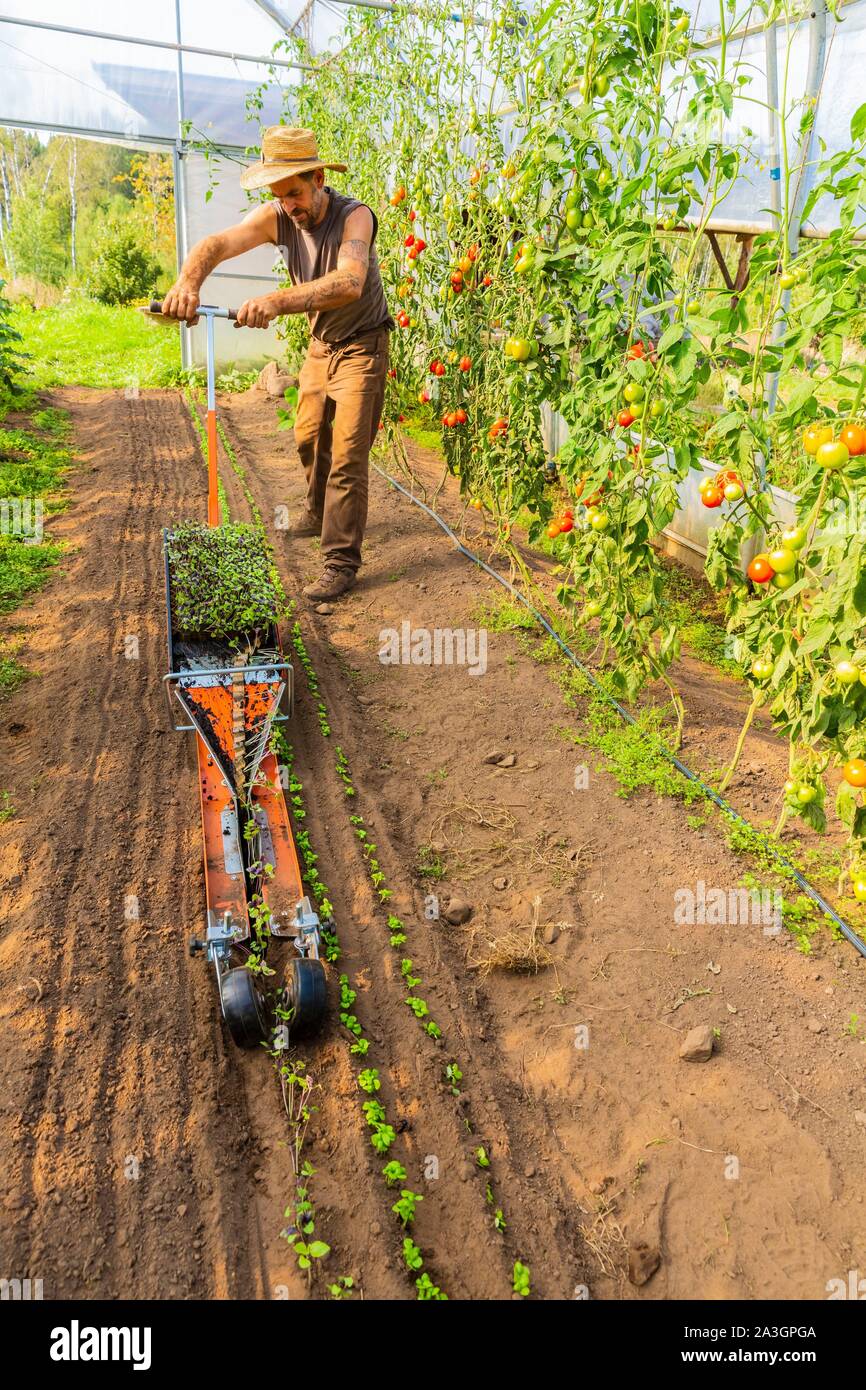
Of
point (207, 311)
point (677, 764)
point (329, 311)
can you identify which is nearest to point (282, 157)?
point (329, 311)

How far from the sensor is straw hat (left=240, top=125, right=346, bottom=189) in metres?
4.24

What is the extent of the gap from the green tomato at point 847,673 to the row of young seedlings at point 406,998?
1.49m

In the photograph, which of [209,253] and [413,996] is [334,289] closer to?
[209,253]

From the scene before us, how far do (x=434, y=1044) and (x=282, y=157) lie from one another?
3.91 meters

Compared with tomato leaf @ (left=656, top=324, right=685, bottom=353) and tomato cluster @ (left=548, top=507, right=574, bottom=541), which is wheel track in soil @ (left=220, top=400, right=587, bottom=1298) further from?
tomato leaf @ (left=656, top=324, right=685, bottom=353)

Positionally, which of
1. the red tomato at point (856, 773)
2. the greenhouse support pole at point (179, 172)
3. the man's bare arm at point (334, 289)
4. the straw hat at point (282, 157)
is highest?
the greenhouse support pole at point (179, 172)

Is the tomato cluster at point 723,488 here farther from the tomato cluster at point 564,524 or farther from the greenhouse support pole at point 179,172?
the greenhouse support pole at point 179,172

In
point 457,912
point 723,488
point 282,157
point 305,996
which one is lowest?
point 457,912

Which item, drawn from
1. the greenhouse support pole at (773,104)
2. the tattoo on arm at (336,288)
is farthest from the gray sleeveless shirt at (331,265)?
the greenhouse support pole at (773,104)

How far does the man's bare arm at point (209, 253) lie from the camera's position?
3.59 m

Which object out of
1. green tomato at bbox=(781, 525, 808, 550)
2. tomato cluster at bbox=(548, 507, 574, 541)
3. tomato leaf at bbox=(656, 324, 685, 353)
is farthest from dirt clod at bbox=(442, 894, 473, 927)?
tomato leaf at bbox=(656, 324, 685, 353)

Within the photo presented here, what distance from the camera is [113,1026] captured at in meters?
2.62

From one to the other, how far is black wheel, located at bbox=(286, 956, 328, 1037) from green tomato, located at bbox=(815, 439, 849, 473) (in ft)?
6.23
